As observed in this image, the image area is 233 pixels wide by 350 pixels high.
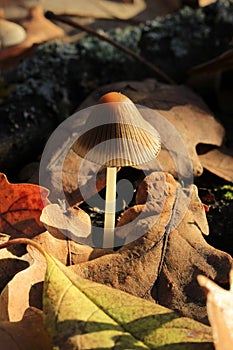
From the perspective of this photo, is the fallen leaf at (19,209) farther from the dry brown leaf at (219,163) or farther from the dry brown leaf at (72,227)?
the dry brown leaf at (219,163)

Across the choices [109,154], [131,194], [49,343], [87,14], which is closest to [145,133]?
[109,154]

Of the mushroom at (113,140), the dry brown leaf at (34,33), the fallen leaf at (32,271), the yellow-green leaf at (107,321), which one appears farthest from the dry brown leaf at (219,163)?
the dry brown leaf at (34,33)

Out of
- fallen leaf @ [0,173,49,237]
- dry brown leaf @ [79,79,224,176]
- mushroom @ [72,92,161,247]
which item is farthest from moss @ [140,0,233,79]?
fallen leaf @ [0,173,49,237]

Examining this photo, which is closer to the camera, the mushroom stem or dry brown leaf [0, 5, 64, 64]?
the mushroom stem

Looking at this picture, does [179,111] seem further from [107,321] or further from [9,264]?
[107,321]

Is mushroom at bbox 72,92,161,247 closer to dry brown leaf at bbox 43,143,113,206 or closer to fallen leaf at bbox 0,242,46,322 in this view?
dry brown leaf at bbox 43,143,113,206

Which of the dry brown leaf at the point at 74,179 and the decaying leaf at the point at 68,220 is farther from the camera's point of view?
the dry brown leaf at the point at 74,179

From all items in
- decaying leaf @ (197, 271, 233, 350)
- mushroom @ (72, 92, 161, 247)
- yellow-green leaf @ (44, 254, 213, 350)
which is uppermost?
mushroom @ (72, 92, 161, 247)
